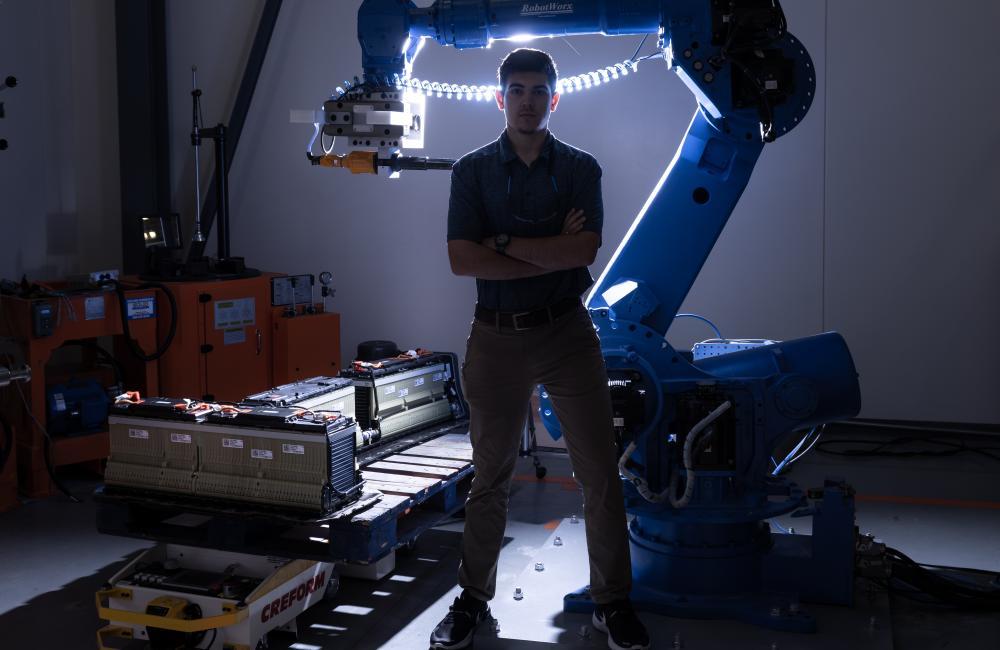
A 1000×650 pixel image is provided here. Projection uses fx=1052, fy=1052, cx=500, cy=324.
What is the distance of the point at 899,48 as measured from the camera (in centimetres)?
649

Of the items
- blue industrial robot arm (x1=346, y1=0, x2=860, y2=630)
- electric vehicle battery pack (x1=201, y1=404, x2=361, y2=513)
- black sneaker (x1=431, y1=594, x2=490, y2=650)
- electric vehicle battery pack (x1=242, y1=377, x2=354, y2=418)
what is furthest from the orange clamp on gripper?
black sneaker (x1=431, y1=594, x2=490, y2=650)

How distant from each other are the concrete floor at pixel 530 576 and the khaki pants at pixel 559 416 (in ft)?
1.23

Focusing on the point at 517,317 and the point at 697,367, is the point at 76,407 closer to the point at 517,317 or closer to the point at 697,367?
the point at 517,317

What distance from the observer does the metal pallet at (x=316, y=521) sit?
3744mm

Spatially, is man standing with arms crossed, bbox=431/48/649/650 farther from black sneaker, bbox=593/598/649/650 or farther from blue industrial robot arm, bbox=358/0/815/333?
blue industrial robot arm, bbox=358/0/815/333

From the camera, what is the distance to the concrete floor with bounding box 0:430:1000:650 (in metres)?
3.70

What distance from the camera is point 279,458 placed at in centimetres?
381

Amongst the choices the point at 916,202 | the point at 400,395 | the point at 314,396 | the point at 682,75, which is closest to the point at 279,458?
the point at 314,396

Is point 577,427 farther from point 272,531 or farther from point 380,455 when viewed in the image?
point 380,455

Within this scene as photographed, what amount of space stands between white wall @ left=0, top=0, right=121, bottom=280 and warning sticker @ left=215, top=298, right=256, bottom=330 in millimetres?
1370

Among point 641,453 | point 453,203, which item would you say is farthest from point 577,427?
point 453,203

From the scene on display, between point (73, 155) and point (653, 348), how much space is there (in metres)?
4.79

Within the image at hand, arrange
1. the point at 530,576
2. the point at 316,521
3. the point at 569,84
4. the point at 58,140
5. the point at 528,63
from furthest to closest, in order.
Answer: the point at 58,140
the point at 569,84
the point at 530,576
the point at 316,521
the point at 528,63

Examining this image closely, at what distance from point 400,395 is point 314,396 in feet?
2.69
